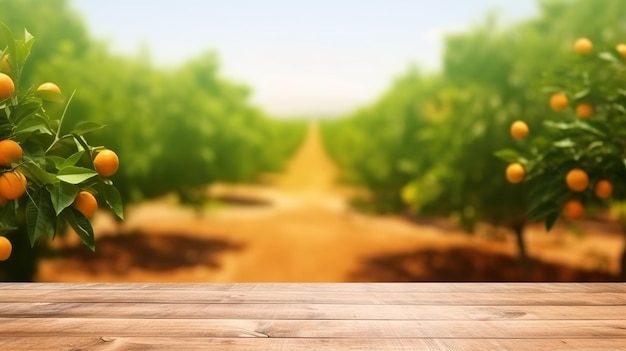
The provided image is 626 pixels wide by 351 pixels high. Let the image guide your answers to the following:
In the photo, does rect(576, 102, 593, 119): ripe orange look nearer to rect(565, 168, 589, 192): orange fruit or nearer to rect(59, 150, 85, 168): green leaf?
rect(565, 168, 589, 192): orange fruit

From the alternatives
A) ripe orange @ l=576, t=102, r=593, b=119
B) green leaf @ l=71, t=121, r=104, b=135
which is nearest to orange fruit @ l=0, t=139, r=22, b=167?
green leaf @ l=71, t=121, r=104, b=135

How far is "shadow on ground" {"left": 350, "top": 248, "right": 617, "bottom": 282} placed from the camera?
6453 millimetres

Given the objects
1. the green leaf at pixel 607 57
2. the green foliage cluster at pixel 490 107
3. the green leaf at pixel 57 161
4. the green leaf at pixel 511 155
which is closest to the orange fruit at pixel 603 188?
the green leaf at pixel 511 155

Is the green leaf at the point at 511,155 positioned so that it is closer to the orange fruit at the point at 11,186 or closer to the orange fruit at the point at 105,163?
the orange fruit at the point at 105,163

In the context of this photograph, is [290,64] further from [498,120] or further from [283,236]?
[498,120]

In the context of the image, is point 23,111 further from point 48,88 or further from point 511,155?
point 511,155

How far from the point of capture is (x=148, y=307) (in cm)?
109

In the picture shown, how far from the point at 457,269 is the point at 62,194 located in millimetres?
→ 6641

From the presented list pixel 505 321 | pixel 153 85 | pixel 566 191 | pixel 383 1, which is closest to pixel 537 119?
pixel 566 191

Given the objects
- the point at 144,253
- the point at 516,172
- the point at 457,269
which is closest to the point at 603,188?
the point at 516,172

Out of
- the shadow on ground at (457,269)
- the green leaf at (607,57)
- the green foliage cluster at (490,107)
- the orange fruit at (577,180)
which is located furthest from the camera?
the shadow on ground at (457,269)

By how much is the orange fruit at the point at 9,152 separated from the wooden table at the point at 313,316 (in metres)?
0.29

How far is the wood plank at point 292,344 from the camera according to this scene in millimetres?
863

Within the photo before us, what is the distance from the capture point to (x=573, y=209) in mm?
1686
